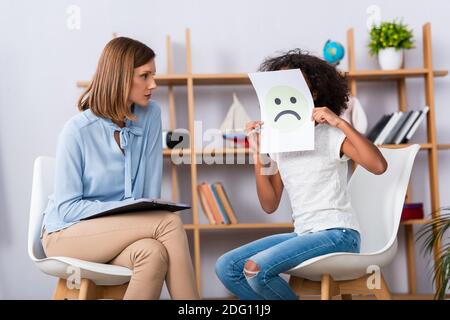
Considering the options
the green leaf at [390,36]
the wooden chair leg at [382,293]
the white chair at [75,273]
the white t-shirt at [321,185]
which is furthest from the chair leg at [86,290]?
→ the green leaf at [390,36]

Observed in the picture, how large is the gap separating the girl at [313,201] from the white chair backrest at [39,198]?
24.3 inches

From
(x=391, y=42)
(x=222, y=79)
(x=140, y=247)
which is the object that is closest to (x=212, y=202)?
(x=222, y=79)

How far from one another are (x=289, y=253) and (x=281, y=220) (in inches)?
62.5

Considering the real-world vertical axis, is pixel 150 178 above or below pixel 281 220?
above

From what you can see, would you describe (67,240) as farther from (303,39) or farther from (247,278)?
(303,39)

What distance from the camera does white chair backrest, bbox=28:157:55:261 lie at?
2312 mm

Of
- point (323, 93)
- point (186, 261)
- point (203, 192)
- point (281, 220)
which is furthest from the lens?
point (281, 220)

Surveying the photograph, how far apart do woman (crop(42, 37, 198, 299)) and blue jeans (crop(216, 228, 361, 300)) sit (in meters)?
0.17

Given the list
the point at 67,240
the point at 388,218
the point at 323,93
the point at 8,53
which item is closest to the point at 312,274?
the point at 388,218

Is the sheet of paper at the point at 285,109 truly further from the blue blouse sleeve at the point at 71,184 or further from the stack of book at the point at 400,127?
the stack of book at the point at 400,127

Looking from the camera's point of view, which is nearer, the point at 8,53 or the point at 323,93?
the point at 323,93

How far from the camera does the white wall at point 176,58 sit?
3.56 metres

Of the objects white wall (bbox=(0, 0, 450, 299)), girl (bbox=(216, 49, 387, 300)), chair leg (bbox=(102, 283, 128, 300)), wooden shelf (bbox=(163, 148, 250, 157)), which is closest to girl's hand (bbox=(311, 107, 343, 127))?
girl (bbox=(216, 49, 387, 300))
